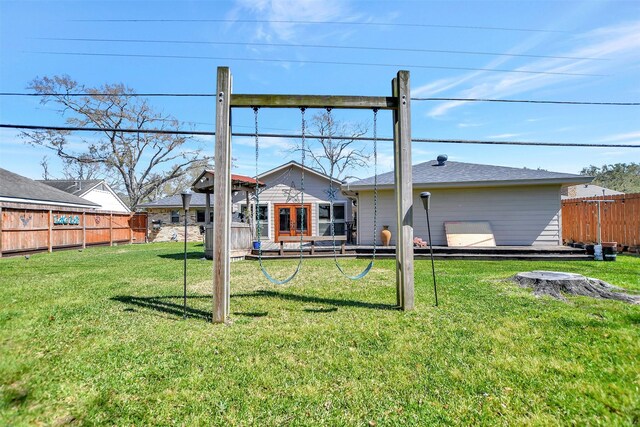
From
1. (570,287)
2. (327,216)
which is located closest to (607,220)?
(570,287)

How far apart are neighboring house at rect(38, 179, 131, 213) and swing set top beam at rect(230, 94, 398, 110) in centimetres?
2420

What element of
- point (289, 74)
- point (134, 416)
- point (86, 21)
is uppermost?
point (86, 21)

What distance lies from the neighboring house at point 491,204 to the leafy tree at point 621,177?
185ft

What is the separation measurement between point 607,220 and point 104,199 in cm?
3264

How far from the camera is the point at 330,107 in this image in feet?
14.1

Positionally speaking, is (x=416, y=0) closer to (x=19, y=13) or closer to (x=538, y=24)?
(x=538, y=24)

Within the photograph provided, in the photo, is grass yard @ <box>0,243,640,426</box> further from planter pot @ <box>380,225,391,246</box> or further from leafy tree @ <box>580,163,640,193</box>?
leafy tree @ <box>580,163,640,193</box>

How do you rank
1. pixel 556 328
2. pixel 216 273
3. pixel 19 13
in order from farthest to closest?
pixel 19 13
pixel 216 273
pixel 556 328

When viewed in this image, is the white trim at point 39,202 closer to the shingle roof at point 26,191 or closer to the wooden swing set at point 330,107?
the shingle roof at point 26,191

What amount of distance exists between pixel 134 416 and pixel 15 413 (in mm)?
757

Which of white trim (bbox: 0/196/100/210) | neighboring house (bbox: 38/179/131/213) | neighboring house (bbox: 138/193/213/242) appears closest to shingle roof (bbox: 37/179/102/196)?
neighboring house (bbox: 38/179/131/213)

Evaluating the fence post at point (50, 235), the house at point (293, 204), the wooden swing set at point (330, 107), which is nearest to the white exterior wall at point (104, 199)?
the fence post at point (50, 235)

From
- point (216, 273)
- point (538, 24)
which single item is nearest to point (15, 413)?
point (216, 273)

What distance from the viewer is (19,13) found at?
6371mm
